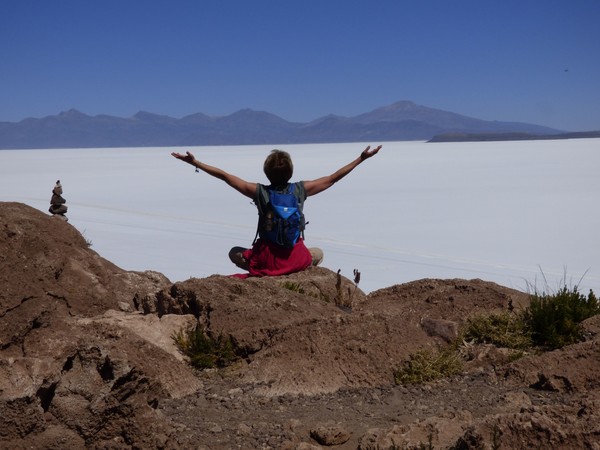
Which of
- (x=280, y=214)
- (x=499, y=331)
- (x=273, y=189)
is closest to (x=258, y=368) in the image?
(x=499, y=331)

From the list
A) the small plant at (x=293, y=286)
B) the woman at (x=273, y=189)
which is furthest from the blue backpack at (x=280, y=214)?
the small plant at (x=293, y=286)

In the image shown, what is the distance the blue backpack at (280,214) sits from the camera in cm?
716

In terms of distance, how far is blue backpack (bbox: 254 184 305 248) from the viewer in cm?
716

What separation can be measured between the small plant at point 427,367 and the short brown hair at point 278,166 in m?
2.41

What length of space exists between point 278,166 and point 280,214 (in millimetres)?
426

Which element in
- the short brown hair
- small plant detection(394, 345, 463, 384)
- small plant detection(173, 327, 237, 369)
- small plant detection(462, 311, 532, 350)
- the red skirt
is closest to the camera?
small plant detection(394, 345, 463, 384)

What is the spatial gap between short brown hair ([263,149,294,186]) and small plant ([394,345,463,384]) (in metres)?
2.41

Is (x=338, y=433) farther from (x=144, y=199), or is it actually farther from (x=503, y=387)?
(x=144, y=199)

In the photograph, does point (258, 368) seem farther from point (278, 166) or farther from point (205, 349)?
point (278, 166)

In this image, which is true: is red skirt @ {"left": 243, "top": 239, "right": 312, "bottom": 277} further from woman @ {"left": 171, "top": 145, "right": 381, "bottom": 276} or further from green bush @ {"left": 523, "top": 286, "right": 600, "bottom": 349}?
green bush @ {"left": 523, "top": 286, "right": 600, "bottom": 349}

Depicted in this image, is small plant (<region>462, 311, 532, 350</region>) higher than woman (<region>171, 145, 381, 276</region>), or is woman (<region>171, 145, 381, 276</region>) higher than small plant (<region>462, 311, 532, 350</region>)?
woman (<region>171, 145, 381, 276</region>)

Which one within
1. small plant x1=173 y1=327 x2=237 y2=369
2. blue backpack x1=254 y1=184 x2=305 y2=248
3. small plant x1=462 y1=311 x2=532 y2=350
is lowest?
small plant x1=173 y1=327 x2=237 y2=369

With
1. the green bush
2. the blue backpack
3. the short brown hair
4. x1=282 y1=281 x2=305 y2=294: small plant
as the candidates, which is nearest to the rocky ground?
x1=282 y1=281 x2=305 y2=294: small plant

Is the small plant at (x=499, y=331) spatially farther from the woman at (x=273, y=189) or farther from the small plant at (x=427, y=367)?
the woman at (x=273, y=189)
